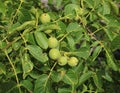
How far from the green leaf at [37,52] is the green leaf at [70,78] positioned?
24 cm

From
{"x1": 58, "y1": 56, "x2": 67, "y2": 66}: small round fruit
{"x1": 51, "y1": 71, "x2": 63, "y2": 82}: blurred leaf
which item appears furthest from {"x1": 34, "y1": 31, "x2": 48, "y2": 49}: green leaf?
{"x1": 51, "y1": 71, "x2": 63, "y2": 82}: blurred leaf

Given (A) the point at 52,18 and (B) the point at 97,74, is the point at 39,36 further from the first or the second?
(B) the point at 97,74

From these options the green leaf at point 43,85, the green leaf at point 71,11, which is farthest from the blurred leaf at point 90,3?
the green leaf at point 43,85

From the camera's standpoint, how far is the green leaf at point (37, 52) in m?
1.89

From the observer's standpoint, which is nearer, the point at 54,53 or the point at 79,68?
the point at 54,53

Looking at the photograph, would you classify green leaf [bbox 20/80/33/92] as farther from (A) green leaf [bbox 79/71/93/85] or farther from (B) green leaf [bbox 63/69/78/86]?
(A) green leaf [bbox 79/71/93/85]

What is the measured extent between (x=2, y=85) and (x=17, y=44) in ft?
1.21

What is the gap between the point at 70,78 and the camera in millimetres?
2082

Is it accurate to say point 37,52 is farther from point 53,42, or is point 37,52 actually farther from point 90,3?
point 90,3

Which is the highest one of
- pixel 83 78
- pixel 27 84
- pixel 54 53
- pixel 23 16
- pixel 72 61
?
pixel 23 16

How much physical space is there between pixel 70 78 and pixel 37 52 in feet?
1.01

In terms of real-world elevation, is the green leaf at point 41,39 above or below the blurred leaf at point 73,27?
above

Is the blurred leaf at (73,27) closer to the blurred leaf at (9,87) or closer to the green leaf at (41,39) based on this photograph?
the green leaf at (41,39)

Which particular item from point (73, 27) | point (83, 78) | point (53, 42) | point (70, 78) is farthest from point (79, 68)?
point (53, 42)
